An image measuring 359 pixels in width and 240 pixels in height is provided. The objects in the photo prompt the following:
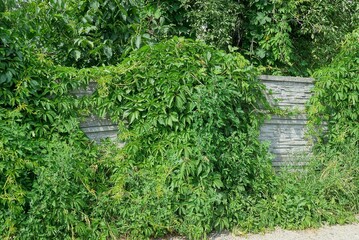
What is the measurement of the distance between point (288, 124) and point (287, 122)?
0.12ft

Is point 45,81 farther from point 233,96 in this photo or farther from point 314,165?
point 314,165

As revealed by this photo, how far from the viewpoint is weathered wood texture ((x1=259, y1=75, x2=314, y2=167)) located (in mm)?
5934

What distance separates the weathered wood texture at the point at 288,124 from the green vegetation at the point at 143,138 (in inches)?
7.0

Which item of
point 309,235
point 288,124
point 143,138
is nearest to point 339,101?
point 288,124

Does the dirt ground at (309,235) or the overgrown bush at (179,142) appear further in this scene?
the dirt ground at (309,235)

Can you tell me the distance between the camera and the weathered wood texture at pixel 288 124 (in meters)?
5.93

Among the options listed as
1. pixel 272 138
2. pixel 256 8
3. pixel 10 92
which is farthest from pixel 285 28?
pixel 10 92

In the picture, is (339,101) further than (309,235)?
Yes

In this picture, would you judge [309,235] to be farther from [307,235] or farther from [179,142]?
[179,142]

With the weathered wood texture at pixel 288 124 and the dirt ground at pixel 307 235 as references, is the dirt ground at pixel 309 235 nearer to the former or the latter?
the dirt ground at pixel 307 235

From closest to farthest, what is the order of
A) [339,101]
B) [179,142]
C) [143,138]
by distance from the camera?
[179,142] → [143,138] → [339,101]

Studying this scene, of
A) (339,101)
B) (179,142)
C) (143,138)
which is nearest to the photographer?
(179,142)

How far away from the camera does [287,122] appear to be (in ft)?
19.8

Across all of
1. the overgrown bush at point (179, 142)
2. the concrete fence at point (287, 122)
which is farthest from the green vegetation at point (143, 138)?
the concrete fence at point (287, 122)
